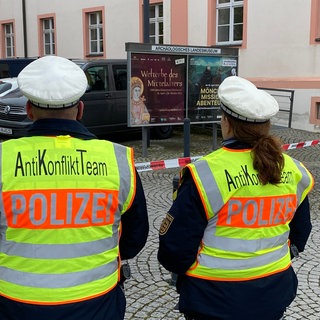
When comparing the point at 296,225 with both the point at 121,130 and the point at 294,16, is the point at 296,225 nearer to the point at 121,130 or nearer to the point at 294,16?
the point at 121,130

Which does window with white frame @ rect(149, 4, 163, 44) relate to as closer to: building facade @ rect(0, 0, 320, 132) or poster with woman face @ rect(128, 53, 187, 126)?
building facade @ rect(0, 0, 320, 132)

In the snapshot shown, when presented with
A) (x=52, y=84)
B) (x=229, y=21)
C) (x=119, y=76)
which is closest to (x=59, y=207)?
(x=52, y=84)

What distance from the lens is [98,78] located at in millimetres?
11258

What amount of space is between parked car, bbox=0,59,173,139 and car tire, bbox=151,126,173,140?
842 mm

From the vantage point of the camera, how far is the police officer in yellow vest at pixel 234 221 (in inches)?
81.9

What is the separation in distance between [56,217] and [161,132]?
10526 mm

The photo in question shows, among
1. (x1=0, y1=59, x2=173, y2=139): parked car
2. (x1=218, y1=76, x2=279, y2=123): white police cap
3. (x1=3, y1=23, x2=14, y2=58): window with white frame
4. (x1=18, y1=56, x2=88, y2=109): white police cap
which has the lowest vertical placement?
(x1=0, y1=59, x2=173, y2=139): parked car

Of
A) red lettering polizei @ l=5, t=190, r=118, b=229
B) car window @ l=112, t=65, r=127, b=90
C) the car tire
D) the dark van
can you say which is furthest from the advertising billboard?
red lettering polizei @ l=5, t=190, r=118, b=229

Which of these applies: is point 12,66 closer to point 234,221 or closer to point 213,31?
point 213,31

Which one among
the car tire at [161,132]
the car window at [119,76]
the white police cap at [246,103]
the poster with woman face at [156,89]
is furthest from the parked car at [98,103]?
the white police cap at [246,103]

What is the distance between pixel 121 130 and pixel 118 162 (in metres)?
9.56

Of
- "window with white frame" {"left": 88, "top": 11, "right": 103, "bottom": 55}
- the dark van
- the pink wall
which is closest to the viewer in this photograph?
the pink wall

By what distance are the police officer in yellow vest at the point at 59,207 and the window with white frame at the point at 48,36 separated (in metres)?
20.4

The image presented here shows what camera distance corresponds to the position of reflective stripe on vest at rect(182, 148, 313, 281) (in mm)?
2072
